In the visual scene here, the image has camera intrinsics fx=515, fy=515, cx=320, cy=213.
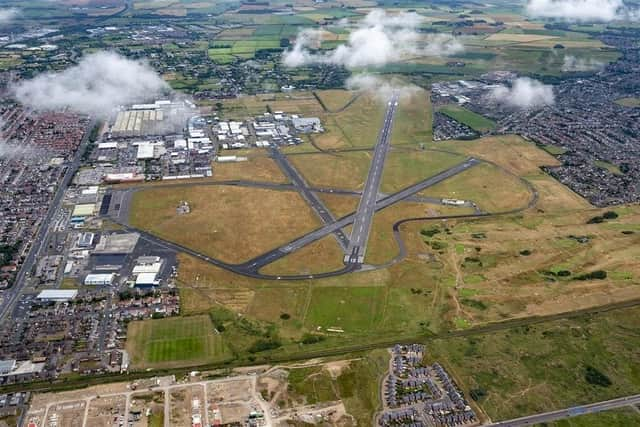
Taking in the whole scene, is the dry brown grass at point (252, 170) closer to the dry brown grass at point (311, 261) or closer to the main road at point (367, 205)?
the main road at point (367, 205)

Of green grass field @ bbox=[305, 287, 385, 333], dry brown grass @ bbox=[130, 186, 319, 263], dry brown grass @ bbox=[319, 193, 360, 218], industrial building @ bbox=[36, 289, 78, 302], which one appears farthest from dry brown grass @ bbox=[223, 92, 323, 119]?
green grass field @ bbox=[305, 287, 385, 333]

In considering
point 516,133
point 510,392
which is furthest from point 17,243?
point 516,133

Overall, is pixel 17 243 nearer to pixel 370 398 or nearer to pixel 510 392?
pixel 370 398

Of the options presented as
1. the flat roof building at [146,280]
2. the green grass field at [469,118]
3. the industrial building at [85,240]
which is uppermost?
the industrial building at [85,240]

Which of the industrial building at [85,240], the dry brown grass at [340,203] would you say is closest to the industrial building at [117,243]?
the industrial building at [85,240]

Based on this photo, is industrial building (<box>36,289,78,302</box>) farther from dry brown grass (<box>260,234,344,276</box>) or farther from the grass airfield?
dry brown grass (<box>260,234,344,276</box>)

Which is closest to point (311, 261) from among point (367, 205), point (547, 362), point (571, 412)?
point (367, 205)
